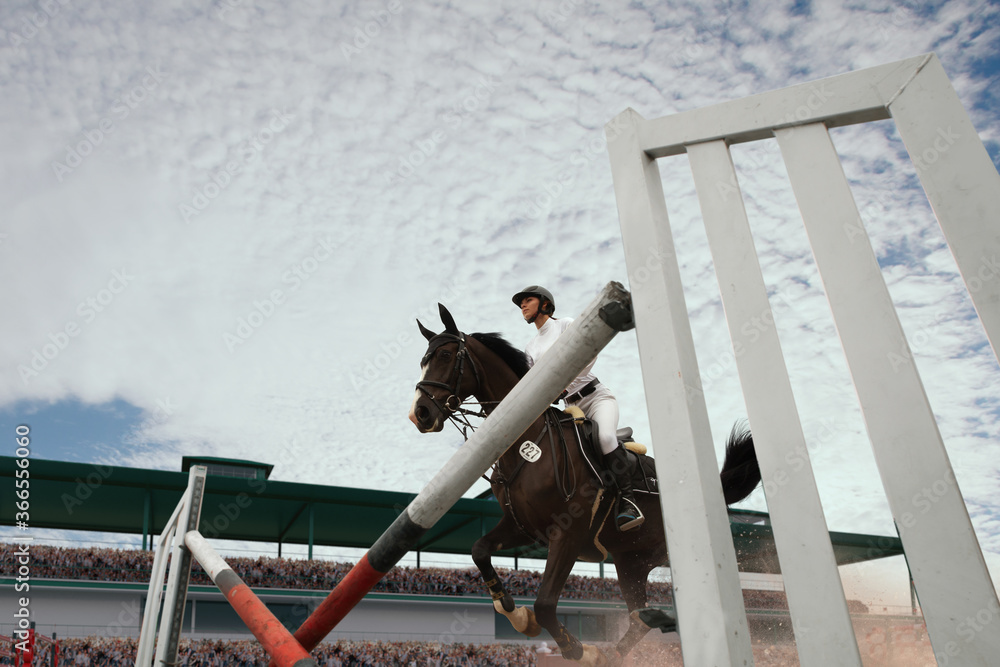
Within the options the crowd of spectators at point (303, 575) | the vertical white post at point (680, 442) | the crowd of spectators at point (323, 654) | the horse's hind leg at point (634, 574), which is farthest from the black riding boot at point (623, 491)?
the crowd of spectators at point (303, 575)

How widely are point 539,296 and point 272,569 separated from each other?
17267 mm

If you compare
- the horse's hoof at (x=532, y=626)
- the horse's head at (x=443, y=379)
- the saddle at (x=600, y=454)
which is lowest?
the horse's hoof at (x=532, y=626)

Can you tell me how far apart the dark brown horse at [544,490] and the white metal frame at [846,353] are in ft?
8.28

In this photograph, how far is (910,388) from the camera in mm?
917

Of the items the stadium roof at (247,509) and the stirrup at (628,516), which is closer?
the stirrup at (628,516)

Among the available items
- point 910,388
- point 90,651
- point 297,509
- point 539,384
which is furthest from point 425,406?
point 297,509

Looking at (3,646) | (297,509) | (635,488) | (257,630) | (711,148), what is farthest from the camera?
(297,509)

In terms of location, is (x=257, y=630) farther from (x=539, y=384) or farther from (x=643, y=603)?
(x=643, y=603)

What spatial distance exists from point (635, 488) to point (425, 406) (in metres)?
1.42

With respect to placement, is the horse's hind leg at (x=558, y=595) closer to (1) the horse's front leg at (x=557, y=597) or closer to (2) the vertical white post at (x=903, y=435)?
(1) the horse's front leg at (x=557, y=597)

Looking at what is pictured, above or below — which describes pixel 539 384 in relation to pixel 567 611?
below

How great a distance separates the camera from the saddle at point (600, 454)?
12.3ft

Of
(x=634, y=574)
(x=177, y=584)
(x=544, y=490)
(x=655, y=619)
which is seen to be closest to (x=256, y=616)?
(x=177, y=584)

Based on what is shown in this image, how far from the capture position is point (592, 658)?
11.6 feet
